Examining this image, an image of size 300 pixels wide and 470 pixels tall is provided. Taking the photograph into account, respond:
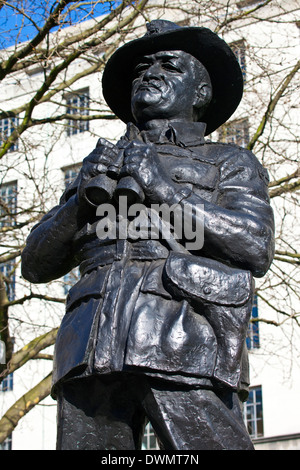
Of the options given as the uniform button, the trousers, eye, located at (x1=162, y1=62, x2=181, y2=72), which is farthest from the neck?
the trousers

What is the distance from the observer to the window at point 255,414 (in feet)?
62.0

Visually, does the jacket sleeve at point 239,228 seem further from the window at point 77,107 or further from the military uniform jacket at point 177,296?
the window at point 77,107

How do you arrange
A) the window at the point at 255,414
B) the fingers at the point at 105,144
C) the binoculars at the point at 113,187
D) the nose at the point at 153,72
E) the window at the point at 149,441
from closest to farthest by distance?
1. the binoculars at the point at 113,187
2. the fingers at the point at 105,144
3. the nose at the point at 153,72
4. the window at the point at 255,414
5. the window at the point at 149,441

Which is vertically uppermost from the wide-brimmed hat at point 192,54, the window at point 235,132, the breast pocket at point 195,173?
the window at point 235,132

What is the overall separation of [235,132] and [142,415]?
9588 millimetres

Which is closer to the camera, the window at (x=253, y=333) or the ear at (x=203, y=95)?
the ear at (x=203, y=95)

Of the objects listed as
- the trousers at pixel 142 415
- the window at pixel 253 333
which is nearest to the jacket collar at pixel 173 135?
the trousers at pixel 142 415

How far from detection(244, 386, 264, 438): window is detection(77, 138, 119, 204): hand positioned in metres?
16.4

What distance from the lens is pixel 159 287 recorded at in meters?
3.04

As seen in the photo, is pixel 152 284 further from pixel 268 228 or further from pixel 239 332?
pixel 268 228

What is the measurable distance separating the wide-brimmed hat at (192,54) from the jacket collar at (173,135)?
0.45 m

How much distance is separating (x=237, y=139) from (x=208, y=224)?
9684 mm

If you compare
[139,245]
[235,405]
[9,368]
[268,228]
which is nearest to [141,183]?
[139,245]
